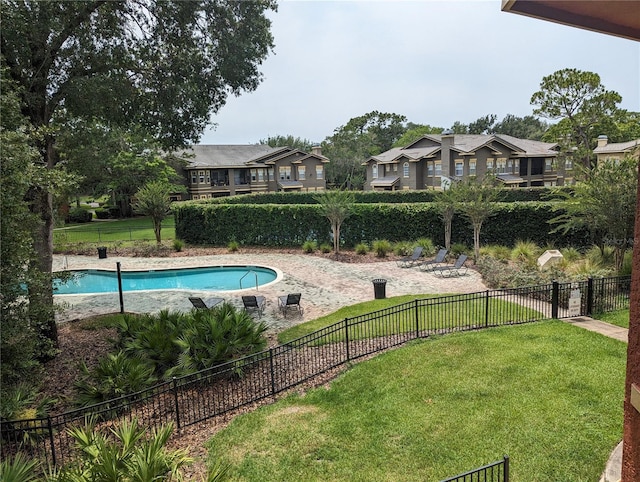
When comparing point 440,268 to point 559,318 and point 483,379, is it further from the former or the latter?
point 483,379

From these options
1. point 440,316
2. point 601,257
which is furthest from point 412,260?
point 440,316

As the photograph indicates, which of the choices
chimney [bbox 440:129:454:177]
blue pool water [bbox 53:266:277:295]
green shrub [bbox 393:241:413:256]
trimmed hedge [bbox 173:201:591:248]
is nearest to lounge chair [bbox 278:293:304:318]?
blue pool water [bbox 53:266:277:295]

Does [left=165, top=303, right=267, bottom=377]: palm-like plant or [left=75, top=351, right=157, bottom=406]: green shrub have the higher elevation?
[left=165, top=303, right=267, bottom=377]: palm-like plant

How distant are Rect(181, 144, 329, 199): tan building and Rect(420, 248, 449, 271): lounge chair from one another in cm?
3653

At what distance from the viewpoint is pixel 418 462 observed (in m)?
6.08

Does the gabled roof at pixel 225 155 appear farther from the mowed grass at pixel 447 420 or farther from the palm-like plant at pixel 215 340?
the mowed grass at pixel 447 420

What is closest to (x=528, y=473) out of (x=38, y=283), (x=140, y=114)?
(x=38, y=283)

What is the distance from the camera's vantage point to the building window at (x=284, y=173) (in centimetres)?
5584

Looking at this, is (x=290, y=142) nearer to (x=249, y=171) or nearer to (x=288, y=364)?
(x=249, y=171)

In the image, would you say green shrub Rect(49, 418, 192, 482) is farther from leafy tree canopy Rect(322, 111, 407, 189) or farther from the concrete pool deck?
leafy tree canopy Rect(322, 111, 407, 189)

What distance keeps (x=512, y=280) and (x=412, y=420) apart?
996 cm

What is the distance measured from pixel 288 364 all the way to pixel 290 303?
3892 millimetres

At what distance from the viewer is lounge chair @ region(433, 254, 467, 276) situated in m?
18.2

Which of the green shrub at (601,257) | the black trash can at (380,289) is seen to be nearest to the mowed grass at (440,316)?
the black trash can at (380,289)
